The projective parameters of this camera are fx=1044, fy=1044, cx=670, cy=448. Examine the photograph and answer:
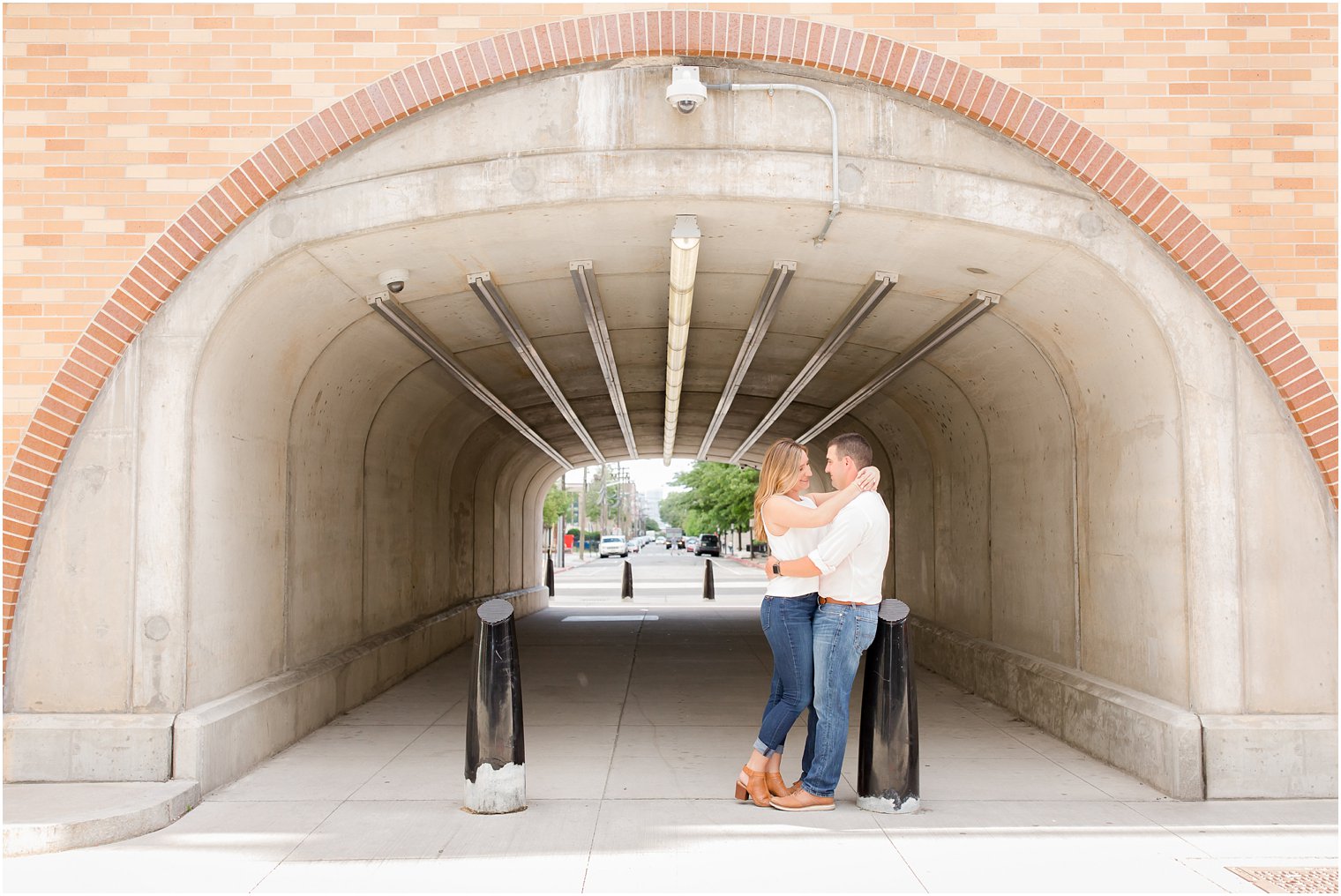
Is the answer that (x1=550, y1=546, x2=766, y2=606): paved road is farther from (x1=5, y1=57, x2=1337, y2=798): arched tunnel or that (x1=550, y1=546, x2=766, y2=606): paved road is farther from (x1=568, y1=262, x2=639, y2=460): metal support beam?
(x1=5, y1=57, x2=1337, y2=798): arched tunnel

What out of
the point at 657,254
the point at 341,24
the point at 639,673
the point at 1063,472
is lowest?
the point at 639,673

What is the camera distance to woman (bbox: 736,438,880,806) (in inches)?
223

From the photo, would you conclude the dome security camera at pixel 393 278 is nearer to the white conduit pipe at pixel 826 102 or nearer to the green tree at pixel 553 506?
the white conduit pipe at pixel 826 102

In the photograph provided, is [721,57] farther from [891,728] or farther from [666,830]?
[666,830]

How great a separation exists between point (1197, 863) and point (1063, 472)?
3835 mm

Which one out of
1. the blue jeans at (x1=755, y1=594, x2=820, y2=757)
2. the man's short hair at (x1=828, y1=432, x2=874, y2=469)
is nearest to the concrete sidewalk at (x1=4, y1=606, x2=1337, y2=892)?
the blue jeans at (x1=755, y1=594, x2=820, y2=757)

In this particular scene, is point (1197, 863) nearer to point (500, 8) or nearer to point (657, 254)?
point (657, 254)

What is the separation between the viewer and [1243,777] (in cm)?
610

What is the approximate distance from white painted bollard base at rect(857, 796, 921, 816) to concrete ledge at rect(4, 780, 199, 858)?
385 cm

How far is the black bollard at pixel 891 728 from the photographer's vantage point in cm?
579

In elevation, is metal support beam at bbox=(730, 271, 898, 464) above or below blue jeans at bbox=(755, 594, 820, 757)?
above

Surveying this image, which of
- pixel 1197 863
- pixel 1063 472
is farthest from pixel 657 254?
pixel 1197 863

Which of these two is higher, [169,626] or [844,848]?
[169,626]

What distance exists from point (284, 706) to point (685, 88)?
16.8 feet
